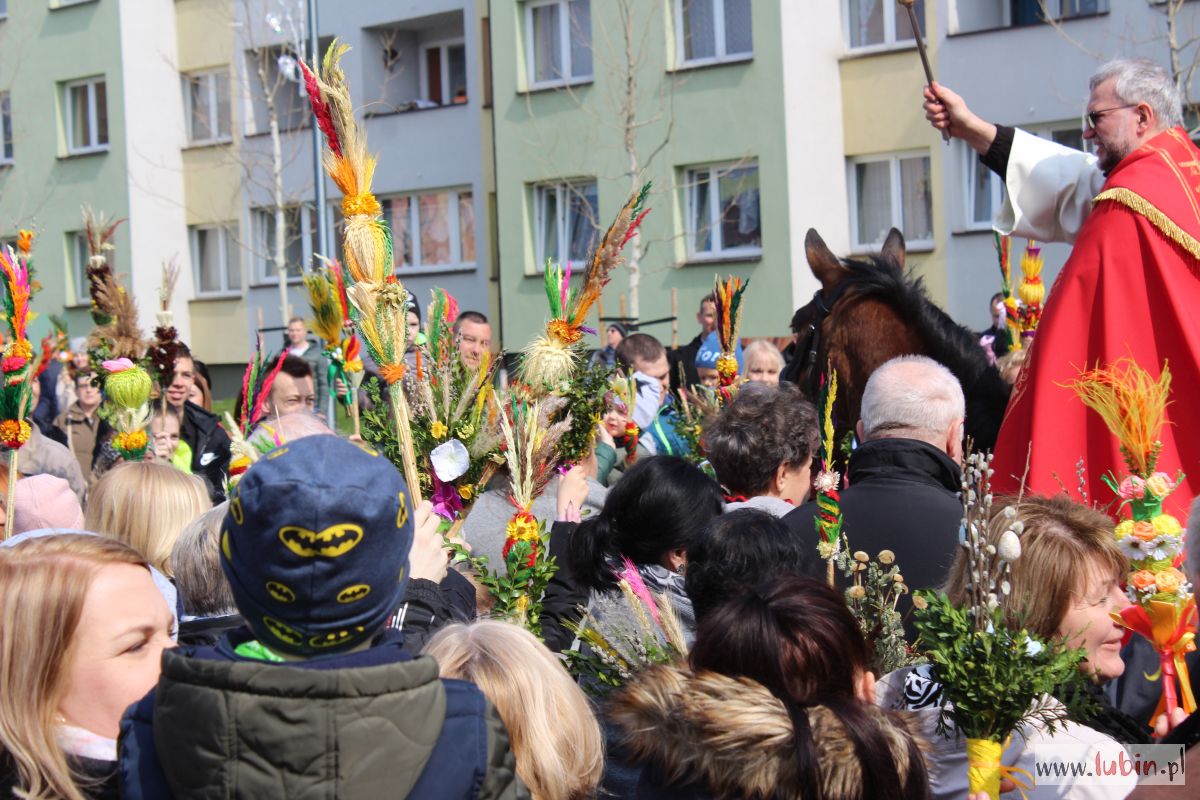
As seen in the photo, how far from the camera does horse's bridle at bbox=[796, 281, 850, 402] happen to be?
5.62m

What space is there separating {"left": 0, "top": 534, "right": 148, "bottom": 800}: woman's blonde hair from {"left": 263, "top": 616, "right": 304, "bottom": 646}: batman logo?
61 centimetres

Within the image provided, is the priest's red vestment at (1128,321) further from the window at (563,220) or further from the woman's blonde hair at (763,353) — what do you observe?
the window at (563,220)

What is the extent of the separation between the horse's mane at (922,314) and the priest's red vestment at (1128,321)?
3.24ft

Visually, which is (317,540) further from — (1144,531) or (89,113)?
(89,113)

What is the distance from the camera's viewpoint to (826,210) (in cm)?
1908

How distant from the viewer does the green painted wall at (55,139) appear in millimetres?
26250

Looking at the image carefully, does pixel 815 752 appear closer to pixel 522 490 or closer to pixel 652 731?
pixel 652 731

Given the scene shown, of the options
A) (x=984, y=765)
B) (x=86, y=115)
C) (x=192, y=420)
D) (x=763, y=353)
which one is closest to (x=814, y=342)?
(x=763, y=353)

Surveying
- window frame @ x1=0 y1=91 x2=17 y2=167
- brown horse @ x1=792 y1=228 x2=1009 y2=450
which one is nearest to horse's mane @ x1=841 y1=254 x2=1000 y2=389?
brown horse @ x1=792 y1=228 x2=1009 y2=450

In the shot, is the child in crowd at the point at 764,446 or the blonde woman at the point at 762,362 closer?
the child in crowd at the point at 764,446

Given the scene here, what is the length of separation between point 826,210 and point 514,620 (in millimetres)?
16138

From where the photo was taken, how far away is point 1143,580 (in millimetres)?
2746

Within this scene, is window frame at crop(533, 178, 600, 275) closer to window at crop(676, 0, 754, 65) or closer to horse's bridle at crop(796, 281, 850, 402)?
window at crop(676, 0, 754, 65)

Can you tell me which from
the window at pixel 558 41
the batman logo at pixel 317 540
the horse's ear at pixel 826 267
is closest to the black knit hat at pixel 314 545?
the batman logo at pixel 317 540
